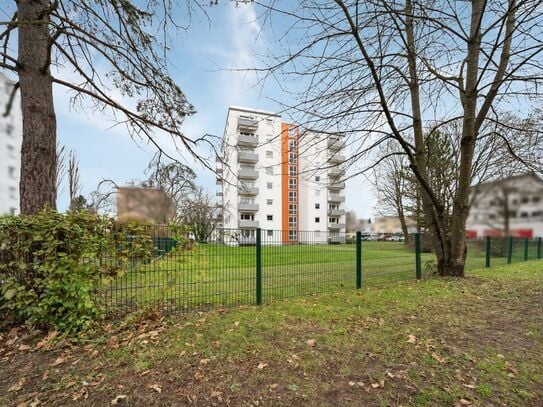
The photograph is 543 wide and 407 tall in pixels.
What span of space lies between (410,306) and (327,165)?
384cm

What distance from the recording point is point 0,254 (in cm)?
387

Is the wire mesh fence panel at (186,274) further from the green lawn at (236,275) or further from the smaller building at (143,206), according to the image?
the smaller building at (143,206)

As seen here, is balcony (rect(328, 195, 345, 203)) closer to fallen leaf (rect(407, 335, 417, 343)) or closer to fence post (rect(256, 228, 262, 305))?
fence post (rect(256, 228, 262, 305))

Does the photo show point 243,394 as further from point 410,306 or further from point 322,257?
point 322,257

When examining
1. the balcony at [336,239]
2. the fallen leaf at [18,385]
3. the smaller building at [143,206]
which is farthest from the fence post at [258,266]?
the fallen leaf at [18,385]

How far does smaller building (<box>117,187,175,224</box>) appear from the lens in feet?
14.8

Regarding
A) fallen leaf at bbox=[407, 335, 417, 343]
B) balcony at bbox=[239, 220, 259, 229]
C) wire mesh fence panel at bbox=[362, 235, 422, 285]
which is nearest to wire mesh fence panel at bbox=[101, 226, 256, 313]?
fallen leaf at bbox=[407, 335, 417, 343]

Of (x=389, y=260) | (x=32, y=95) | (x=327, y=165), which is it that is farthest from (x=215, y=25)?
(x=389, y=260)

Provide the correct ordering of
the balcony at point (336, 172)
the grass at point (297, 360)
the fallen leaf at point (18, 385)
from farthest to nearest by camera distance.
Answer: the balcony at point (336, 172) → the fallen leaf at point (18, 385) → the grass at point (297, 360)

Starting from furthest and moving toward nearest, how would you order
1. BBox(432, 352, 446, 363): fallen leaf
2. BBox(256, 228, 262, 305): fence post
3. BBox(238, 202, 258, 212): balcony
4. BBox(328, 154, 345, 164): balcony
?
1. BBox(238, 202, 258, 212): balcony
2. BBox(328, 154, 345, 164): balcony
3. BBox(256, 228, 262, 305): fence post
4. BBox(432, 352, 446, 363): fallen leaf

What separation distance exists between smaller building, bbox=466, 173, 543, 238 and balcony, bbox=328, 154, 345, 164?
6.17m

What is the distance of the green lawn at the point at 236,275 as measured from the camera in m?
4.43

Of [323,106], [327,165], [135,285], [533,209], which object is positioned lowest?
[135,285]

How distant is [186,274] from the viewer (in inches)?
190
